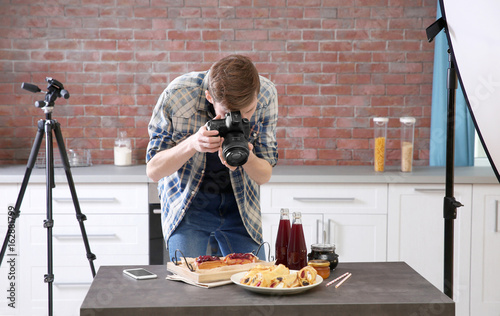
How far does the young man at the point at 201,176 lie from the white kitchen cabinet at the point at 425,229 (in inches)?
46.4

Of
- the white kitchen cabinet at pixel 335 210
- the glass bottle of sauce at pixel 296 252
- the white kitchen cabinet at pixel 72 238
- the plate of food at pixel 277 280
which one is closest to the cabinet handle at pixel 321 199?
the white kitchen cabinet at pixel 335 210

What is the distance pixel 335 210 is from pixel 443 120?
98 cm

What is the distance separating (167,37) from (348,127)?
1274 millimetres

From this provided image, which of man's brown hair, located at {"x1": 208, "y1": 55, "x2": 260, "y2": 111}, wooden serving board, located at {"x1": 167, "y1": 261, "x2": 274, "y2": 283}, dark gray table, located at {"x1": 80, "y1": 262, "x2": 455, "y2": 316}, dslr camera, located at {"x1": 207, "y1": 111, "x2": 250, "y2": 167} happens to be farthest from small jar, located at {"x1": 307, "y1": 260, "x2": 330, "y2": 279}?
man's brown hair, located at {"x1": 208, "y1": 55, "x2": 260, "y2": 111}

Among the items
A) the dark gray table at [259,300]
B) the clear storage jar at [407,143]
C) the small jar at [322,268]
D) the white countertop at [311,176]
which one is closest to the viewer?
the dark gray table at [259,300]

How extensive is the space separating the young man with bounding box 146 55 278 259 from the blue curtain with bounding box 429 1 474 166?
5.56 feet

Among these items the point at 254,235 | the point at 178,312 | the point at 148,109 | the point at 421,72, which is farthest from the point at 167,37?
the point at 178,312

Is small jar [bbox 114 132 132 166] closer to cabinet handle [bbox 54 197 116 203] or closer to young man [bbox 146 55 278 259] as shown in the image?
cabinet handle [bbox 54 197 116 203]

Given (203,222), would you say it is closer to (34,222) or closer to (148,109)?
(34,222)

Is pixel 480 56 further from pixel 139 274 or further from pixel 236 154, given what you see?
pixel 139 274

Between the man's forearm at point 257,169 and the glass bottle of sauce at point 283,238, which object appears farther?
the man's forearm at point 257,169

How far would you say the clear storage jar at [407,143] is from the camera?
9.89ft

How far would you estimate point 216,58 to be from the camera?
11.1 ft

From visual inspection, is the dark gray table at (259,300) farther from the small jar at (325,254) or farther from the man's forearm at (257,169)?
the man's forearm at (257,169)
